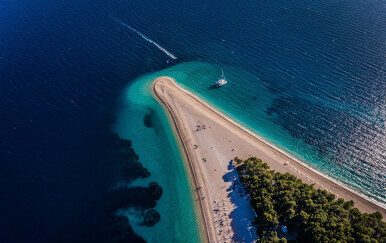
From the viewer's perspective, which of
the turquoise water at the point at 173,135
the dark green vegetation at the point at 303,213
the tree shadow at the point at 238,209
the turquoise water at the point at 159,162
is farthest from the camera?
the turquoise water at the point at 173,135

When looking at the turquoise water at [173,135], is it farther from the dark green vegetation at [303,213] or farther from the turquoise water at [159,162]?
the dark green vegetation at [303,213]

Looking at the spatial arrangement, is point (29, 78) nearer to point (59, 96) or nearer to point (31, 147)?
point (59, 96)

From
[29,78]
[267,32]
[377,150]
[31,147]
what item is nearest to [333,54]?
[267,32]

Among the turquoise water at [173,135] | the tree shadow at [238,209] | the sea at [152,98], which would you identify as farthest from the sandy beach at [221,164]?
the sea at [152,98]

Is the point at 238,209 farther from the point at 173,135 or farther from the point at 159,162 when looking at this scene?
the point at 173,135

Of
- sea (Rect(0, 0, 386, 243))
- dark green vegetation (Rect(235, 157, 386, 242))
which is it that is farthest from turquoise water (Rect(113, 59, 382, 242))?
dark green vegetation (Rect(235, 157, 386, 242))
